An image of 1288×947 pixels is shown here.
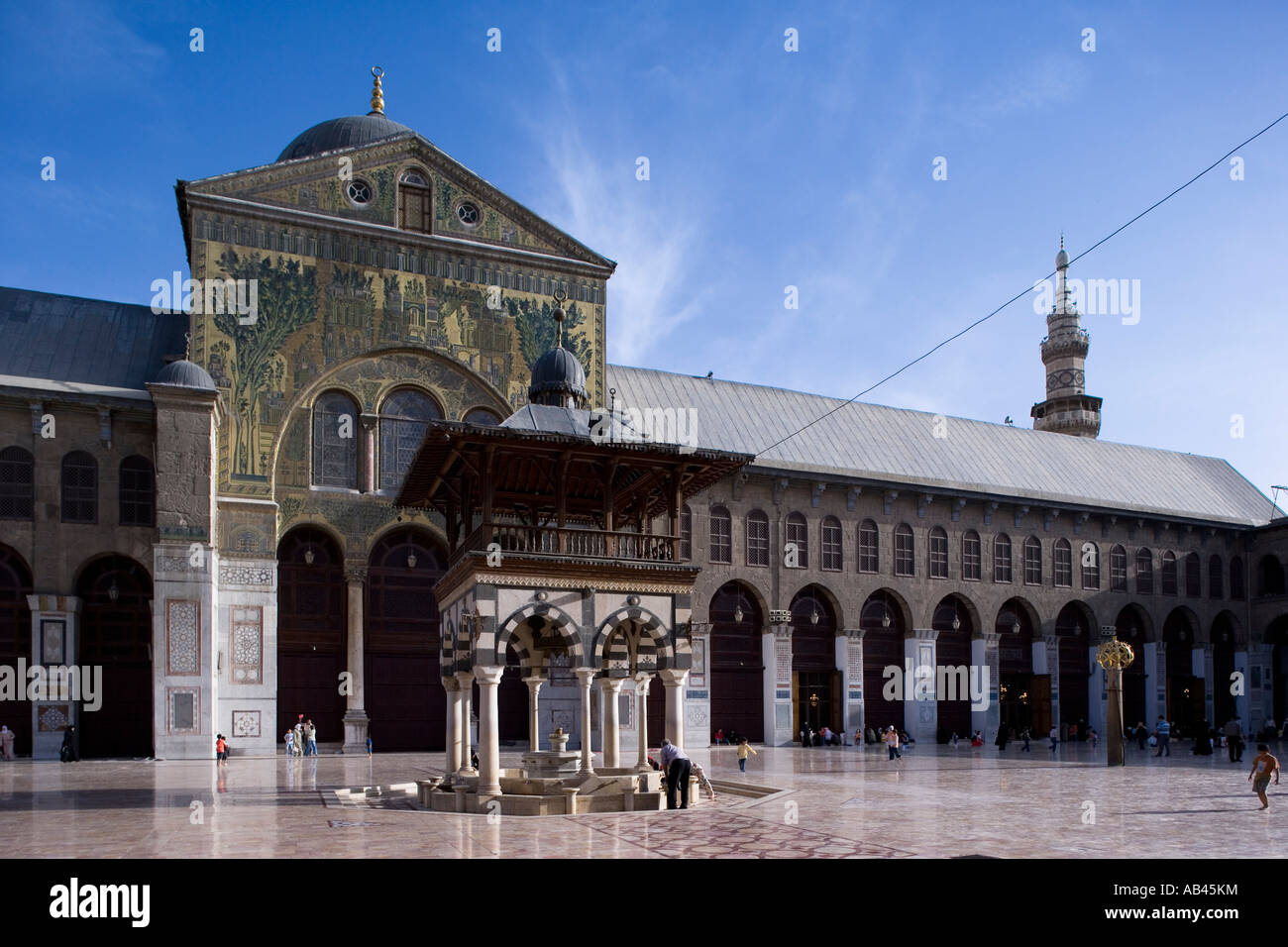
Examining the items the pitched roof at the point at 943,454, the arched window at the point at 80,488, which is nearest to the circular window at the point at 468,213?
the pitched roof at the point at 943,454

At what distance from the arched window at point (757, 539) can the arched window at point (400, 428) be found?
11295 mm

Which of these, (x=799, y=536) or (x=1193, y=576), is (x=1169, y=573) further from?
(x=799, y=536)

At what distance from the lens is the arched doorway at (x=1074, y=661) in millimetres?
→ 45219

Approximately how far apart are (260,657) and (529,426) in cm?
1435

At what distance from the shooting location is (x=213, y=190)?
32094mm

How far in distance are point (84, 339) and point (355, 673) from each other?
12.1m

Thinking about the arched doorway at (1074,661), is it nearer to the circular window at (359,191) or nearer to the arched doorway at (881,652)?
the arched doorway at (881,652)

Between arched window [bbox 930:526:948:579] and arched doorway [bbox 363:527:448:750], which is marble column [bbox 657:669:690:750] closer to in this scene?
arched doorway [bbox 363:527:448:750]

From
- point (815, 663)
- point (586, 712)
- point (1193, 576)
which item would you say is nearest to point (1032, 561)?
point (1193, 576)

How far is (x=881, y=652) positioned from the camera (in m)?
41.8

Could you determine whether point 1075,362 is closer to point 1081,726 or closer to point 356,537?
point 1081,726

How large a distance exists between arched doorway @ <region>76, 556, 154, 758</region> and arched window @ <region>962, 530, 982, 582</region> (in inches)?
1081
